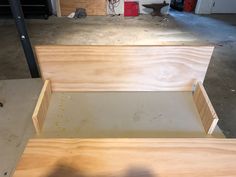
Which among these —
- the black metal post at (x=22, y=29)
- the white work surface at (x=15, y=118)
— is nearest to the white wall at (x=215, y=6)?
the black metal post at (x=22, y=29)

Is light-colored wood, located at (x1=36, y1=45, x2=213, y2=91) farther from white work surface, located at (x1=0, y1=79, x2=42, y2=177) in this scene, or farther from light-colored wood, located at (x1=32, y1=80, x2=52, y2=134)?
white work surface, located at (x1=0, y1=79, x2=42, y2=177)

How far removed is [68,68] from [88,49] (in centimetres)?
13

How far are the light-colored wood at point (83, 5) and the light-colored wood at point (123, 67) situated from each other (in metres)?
3.61

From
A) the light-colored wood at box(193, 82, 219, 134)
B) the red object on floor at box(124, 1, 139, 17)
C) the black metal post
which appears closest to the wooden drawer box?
the light-colored wood at box(193, 82, 219, 134)

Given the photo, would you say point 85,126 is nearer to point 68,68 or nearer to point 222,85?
point 68,68

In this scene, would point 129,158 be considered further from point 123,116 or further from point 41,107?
point 41,107

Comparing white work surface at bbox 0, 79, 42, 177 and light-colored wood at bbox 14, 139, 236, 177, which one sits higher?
light-colored wood at bbox 14, 139, 236, 177

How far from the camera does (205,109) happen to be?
84cm

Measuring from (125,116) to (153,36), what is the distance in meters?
2.70

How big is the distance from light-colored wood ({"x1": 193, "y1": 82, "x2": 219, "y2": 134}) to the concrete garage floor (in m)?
1.00

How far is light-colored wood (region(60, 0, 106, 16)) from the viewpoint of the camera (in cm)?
412

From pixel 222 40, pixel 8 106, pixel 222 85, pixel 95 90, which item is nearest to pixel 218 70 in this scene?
pixel 222 85

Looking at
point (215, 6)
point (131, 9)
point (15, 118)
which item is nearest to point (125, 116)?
point (15, 118)

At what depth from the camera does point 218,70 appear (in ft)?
8.16
